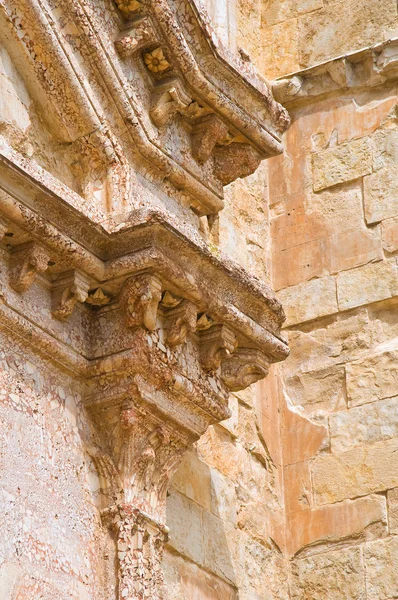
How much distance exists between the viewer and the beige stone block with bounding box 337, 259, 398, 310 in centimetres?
680

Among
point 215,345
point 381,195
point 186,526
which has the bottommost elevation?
point 186,526

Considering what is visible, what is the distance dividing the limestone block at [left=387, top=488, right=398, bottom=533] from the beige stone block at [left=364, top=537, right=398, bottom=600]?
50 millimetres

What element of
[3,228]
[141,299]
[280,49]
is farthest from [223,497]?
[280,49]

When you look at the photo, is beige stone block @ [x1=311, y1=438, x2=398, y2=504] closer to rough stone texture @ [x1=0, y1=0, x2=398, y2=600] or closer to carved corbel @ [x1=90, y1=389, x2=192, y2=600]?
rough stone texture @ [x1=0, y1=0, x2=398, y2=600]

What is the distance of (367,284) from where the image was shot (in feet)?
22.5

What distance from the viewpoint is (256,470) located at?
6539 millimetres

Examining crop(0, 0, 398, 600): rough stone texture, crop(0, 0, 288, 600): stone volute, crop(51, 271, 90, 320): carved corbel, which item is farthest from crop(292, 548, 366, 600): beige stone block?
crop(51, 271, 90, 320): carved corbel

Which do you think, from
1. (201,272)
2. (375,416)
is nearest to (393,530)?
(375,416)

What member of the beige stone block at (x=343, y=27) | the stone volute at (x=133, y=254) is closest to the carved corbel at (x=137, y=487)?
the stone volute at (x=133, y=254)

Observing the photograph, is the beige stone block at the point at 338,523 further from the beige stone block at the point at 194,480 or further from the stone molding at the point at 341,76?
the stone molding at the point at 341,76

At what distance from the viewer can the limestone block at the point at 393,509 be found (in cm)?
636

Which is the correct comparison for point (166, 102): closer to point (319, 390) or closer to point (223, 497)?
point (223, 497)

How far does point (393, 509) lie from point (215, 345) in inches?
59.9

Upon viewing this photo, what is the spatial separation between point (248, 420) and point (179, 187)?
1.37 metres
